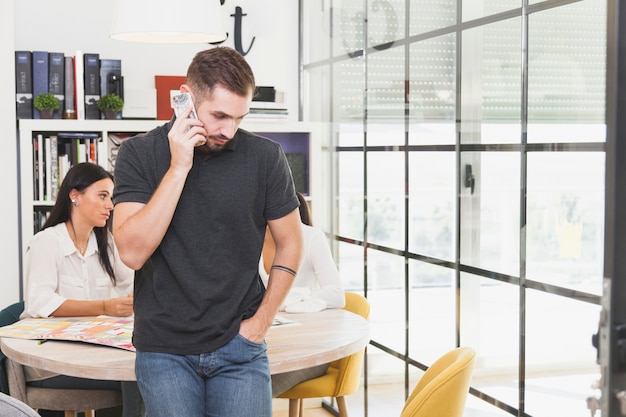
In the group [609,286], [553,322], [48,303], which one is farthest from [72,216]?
[609,286]

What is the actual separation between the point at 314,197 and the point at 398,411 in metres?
1.41

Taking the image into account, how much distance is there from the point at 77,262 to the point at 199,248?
1657 mm

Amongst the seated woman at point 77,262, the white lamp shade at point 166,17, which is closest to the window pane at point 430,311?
the seated woman at point 77,262

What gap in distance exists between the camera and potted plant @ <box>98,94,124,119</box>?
452 centimetres

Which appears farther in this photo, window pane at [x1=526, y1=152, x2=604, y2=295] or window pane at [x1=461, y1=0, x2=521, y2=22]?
window pane at [x1=461, y1=0, x2=521, y2=22]

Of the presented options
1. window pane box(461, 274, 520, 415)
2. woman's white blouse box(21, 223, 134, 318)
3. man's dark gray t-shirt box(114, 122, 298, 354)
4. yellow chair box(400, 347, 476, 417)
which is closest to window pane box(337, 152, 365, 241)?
window pane box(461, 274, 520, 415)

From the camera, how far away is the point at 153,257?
202 cm

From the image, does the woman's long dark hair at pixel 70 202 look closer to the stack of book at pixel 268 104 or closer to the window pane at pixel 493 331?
the stack of book at pixel 268 104

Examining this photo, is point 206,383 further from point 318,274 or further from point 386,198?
point 386,198

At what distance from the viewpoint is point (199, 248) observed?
6.55 ft

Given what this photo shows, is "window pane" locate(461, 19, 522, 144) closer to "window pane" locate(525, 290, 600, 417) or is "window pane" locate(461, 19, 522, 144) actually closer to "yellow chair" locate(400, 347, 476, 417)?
"window pane" locate(525, 290, 600, 417)

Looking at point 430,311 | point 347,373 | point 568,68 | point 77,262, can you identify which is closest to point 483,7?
point 568,68

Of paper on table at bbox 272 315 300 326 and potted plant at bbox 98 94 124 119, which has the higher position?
potted plant at bbox 98 94 124 119

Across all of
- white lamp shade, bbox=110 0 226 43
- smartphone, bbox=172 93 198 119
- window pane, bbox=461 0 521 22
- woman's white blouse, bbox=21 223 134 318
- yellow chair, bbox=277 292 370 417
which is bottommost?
yellow chair, bbox=277 292 370 417
